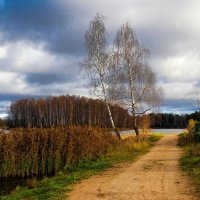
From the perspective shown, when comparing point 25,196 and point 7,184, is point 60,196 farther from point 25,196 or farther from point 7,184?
point 7,184

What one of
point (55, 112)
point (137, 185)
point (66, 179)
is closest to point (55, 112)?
point (55, 112)

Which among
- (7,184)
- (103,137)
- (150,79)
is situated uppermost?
(150,79)

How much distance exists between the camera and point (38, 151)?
20031 mm

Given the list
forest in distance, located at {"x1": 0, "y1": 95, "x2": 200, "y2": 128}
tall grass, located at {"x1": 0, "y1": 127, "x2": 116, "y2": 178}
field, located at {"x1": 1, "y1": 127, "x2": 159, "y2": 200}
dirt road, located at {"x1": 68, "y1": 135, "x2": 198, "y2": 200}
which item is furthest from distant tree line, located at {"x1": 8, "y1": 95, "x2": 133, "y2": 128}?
dirt road, located at {"x1": 68, "y1": 135, "x2": 198, "y2": 200}

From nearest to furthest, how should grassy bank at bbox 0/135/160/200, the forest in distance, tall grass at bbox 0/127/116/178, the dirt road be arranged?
the dirt road < grassy bank at bbox 0/135/160/200 < tall grass at bbox 0/127/116/178 < the forest in distance

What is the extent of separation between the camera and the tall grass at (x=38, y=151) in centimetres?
1914

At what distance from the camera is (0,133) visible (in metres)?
19.6

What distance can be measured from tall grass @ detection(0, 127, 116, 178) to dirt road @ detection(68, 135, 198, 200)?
3.07m

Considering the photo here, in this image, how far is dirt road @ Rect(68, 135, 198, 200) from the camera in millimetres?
12242

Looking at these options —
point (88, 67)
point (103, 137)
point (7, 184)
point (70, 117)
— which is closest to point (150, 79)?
point (88, 67)

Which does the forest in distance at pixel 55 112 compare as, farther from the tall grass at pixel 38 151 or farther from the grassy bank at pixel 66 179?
the tall grass at pixel 38 151

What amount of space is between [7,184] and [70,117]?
364 ft

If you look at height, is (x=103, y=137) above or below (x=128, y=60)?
below

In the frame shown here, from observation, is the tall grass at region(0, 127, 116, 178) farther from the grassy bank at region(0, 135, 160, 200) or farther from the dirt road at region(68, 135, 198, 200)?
the dirt road at region(68, 135, 198, 200)
